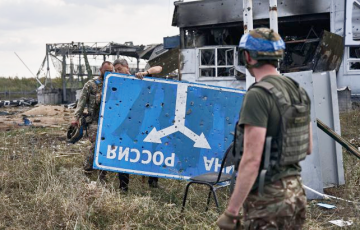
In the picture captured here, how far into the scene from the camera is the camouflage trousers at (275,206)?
2301mm

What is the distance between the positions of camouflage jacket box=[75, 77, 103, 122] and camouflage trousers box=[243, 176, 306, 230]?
3946 millimetres

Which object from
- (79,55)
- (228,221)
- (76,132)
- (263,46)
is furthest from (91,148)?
(79,55)

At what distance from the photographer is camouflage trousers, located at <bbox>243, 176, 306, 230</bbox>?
230 centimetres

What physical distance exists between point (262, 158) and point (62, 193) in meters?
2.75

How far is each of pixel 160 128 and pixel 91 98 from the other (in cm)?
136

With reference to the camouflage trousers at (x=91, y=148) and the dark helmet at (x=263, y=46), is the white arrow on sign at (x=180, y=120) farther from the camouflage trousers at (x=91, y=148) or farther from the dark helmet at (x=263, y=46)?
the dark helmet at (x=263, y=46)

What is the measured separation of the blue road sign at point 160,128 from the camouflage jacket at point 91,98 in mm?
937

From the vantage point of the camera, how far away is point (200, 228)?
393 centimetres

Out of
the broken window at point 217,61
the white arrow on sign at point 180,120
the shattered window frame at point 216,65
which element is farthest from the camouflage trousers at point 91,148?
the broken window at point 217,61

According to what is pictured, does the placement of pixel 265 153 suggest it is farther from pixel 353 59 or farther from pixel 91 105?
pixel 353 59

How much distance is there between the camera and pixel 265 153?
2.27 meters

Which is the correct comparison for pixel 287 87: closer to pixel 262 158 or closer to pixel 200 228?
pixel 262 158

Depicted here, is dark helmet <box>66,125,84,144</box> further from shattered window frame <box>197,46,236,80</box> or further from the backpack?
shattered window frame <box>197,46,236,80</box>

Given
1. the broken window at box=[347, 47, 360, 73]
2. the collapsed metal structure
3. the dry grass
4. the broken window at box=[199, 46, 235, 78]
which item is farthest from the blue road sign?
the collapsed metal structure
